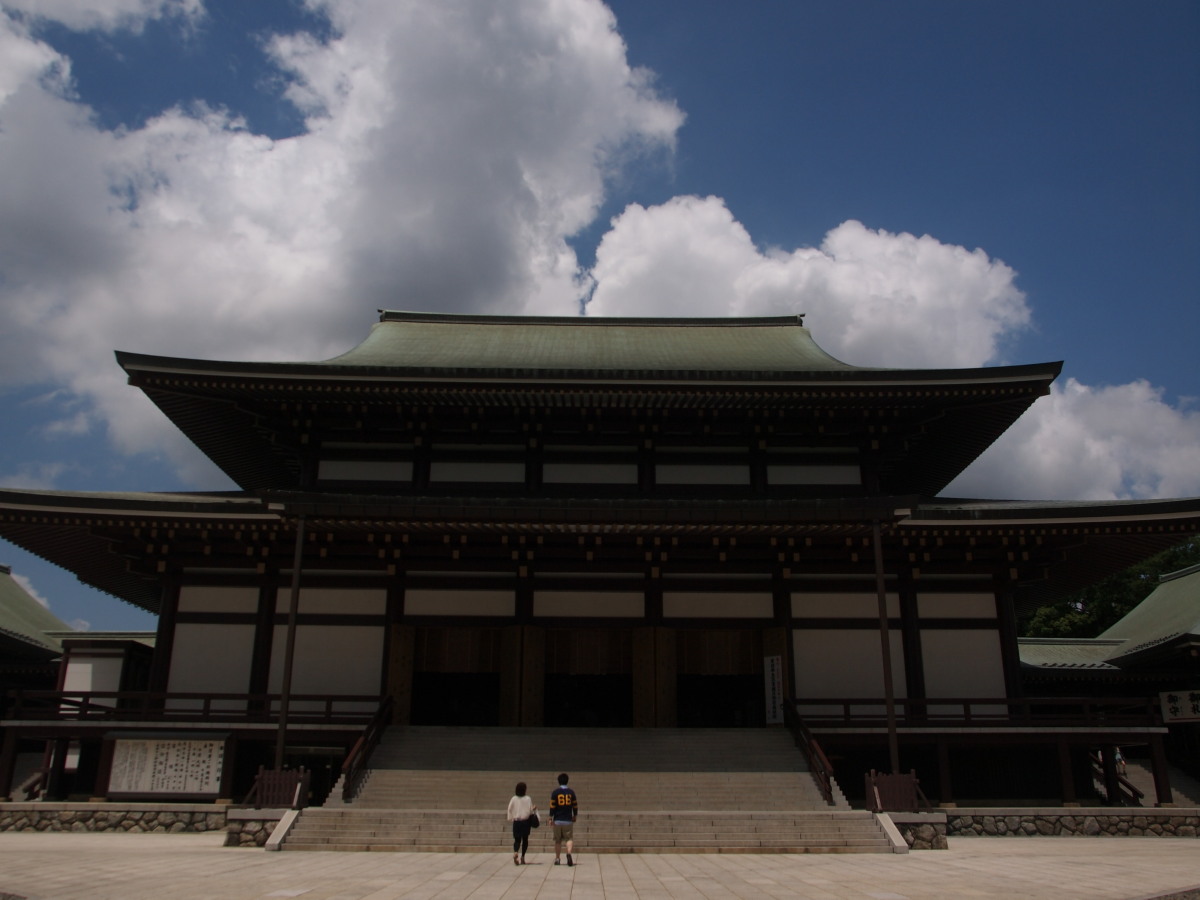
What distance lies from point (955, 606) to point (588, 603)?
8086mm

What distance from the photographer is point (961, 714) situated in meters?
18.3

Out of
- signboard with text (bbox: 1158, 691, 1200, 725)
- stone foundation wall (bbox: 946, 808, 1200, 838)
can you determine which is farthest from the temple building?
signboard with text (bbox: 1158, 691, 1200, 725)

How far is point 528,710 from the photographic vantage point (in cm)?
1791

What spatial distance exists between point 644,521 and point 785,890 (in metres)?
7.83

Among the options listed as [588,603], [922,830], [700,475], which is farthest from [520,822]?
[700,475]

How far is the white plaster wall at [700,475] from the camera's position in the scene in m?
20.0

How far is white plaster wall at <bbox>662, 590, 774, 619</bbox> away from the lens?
1880 centimetres

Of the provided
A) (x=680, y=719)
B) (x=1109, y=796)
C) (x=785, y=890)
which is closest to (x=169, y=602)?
(x=680, y=719)

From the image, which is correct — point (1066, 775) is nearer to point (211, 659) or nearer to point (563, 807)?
point (563, 807)

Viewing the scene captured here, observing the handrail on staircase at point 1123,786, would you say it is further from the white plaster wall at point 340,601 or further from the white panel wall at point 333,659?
the white plaster wall at point 340,601

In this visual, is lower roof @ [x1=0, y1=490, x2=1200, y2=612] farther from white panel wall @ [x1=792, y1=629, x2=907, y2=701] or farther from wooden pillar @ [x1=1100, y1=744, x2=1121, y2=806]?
wooden pillar @ [x1=1100, y1=744, x2=1121, y2=806]

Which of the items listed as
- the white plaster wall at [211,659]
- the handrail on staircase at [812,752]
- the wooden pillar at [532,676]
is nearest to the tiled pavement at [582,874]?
the handrail on staircase at [812,752]

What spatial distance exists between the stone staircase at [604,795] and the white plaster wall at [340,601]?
9.30 ft

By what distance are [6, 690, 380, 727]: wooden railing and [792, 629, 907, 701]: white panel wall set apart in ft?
29.4
